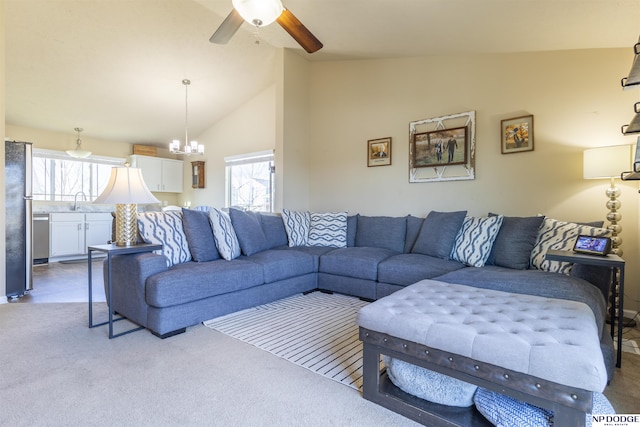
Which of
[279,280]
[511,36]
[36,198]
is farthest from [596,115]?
[36,198]

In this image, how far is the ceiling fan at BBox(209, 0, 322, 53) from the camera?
6.75 ft

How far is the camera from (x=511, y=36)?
112 inches

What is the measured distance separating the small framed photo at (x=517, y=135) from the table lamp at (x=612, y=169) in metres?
0.60

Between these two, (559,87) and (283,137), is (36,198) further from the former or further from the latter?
(559,87)

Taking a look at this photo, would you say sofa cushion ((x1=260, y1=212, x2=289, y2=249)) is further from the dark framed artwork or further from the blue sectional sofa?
the dark framed artwork

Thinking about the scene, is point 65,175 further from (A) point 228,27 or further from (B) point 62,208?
(A) point 228,27

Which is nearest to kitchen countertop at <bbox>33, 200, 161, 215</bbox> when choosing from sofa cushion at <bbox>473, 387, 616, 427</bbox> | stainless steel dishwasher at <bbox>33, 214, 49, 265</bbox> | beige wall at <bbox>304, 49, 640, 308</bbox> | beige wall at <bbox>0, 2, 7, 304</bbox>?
stainless steel dishwasher at <bbox>33, 214, 49, 265</bbox>

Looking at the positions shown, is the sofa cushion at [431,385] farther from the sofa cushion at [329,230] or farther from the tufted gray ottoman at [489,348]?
the sofa cushion at [329,230]

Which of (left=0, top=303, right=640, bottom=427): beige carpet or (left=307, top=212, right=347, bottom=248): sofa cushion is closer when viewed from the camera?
(left=0, top=303, right=640, bottom=427): beige carpet

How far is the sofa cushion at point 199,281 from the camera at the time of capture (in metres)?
2.21

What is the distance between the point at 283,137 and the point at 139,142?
12.6 ft

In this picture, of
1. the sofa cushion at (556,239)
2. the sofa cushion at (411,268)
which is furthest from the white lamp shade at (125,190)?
the sofa cushion at (556,239)

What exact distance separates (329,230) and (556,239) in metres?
2.26

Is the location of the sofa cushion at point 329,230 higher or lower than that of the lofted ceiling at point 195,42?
lower
